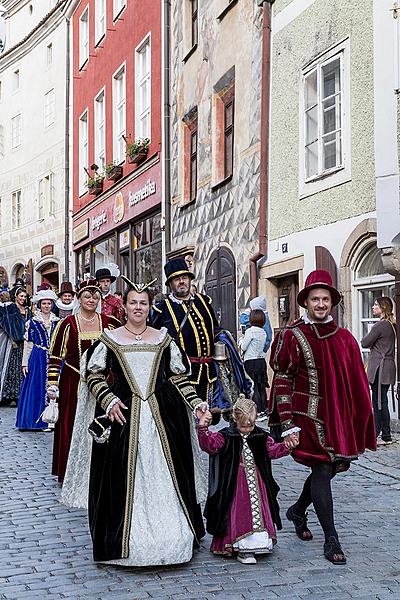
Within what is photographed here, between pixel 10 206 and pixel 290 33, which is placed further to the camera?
pixel 10 206

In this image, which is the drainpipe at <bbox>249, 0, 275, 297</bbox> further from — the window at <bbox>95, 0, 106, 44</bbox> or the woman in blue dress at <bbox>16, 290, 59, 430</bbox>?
the window at <bbox>95, 0, 106, 44</bbox>

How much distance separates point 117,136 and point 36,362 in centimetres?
1310

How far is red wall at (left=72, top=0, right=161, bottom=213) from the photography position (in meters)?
20.4

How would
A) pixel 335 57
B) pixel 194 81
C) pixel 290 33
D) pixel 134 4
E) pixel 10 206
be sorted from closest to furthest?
pixel 335 57 → pixel 290 33 → pixel 194 81 → pixel 134 4 → pixel 10 206

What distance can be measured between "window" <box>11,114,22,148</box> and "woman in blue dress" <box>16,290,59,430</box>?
75.0 feet

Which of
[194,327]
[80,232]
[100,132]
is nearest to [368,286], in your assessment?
[194,327]

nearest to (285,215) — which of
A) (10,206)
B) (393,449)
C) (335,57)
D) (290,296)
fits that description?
(290,296)

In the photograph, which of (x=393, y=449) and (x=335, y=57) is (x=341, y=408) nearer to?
(x=393, y=449)

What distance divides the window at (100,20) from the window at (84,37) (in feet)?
3.96

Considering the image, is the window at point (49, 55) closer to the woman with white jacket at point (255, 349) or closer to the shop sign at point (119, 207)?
the shop sign at point (119, 207)

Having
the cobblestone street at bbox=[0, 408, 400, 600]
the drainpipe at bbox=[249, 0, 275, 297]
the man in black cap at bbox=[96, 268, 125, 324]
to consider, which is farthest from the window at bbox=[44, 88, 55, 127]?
the cobblestone street at bbox=[0, 408, 400, 600]

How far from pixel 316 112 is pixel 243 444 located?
7.66 m

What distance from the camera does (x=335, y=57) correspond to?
11.6m

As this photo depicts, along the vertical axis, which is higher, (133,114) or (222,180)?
(133,114)
